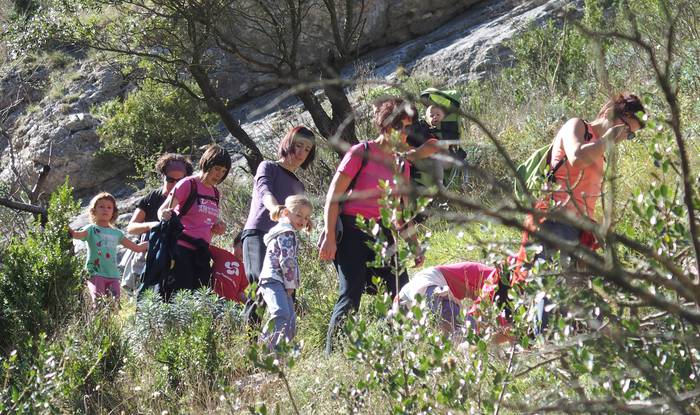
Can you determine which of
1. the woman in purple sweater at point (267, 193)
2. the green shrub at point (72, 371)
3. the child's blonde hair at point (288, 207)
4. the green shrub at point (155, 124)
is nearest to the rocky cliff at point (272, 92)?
the green shrub at point (155, 124)

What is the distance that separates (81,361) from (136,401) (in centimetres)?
38

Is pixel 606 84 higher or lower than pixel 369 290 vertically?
higher

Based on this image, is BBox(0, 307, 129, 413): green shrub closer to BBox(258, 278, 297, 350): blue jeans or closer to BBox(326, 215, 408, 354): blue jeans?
BBox(258, 278, 297, 350): blue jeans

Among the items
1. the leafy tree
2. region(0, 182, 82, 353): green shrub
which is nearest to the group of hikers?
region(0, 182, 82, 353): green shrub

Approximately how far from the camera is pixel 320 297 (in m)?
6.30

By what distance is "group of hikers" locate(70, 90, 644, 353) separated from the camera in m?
4.43

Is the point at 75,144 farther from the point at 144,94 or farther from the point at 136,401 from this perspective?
the point at 136,401

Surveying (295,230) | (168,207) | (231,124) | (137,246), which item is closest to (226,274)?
(168,207)

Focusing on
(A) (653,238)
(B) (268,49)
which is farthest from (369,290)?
(B) (268,49)

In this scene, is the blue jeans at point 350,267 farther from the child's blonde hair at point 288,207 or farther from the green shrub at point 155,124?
the green shrub at point 155,124

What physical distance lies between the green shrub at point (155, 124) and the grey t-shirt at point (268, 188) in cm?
1125

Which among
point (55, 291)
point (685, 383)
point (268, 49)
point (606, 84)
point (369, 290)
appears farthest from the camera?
point (268, 49)

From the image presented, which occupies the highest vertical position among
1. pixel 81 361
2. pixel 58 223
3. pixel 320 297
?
pixel 58 223

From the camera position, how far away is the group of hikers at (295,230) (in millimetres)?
4426
